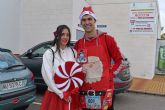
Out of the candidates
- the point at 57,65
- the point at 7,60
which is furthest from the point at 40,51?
the point at 57,65

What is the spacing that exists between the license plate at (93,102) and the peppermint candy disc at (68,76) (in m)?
0.21

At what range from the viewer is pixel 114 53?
3.30m

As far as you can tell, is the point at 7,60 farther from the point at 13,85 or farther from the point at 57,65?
the point at 57,65

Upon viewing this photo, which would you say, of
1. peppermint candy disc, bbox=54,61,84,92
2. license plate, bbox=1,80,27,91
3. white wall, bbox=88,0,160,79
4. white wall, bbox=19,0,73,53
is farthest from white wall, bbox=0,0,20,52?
peppermint candy disc, bbox=54,61,84,92

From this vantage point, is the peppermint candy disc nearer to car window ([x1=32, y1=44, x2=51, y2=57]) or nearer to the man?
the man

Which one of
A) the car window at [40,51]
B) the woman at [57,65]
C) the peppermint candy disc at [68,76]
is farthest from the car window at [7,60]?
the car window at [40,51]

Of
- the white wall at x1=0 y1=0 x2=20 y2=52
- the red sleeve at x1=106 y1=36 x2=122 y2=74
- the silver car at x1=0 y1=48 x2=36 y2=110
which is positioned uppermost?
the white wall at x1=0 y1=0 x2=20 y2=52

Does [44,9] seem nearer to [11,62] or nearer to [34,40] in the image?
[34,40]

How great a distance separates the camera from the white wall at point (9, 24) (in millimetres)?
12906

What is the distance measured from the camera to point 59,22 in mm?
13461

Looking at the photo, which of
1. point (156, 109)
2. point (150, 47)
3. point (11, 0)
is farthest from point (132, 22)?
point (156, 109)

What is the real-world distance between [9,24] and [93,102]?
10.9 meters

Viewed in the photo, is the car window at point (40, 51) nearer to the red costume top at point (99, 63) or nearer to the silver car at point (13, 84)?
the silver car at point (13, 84)

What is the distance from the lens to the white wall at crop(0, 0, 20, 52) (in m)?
12.9
